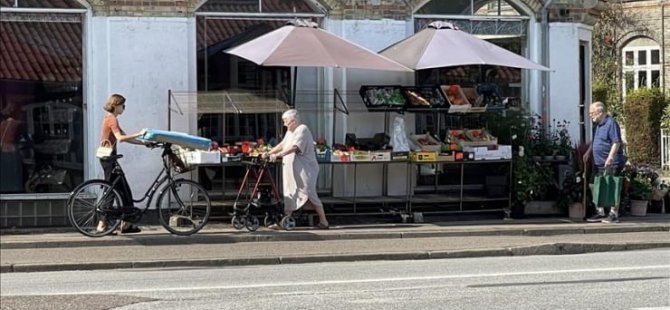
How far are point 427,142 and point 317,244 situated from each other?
3034 millimetres

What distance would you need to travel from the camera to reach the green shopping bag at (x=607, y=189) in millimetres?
14312

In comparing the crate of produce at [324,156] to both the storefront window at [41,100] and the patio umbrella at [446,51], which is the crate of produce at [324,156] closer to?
the patio umbrella at [446,51]

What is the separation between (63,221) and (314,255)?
4206mm

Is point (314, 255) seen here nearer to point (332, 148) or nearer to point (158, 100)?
point (332, 148)

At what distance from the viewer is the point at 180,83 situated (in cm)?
1435

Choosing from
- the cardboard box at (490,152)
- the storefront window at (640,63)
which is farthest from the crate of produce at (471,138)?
the storefront window at (640,63)

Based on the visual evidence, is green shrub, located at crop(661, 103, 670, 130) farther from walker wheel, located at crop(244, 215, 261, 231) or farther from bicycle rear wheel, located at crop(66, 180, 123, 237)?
bicycle rear wheel, located at crop(66, 180, 123, 237)

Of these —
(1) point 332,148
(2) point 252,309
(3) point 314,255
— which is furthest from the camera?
(1) point 332,148

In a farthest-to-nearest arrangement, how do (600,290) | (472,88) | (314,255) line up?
(472,88)
(314,255)
(600,290)

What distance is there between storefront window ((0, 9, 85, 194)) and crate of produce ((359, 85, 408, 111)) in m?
4.14

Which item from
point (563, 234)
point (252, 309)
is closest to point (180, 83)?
point (563, 234)

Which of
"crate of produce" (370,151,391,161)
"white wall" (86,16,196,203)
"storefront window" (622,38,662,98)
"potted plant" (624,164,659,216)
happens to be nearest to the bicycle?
"white wall" (86,16,196,203)

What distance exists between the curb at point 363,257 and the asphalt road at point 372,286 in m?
0.18

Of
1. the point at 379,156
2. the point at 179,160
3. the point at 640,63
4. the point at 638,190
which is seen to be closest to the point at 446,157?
the point at 379,156
